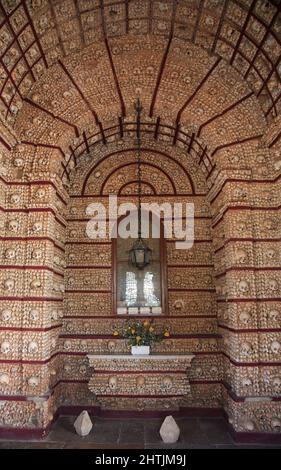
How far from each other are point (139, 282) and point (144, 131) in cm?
343

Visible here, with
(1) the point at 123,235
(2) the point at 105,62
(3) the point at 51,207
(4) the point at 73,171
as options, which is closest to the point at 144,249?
(1) the point at 123,235

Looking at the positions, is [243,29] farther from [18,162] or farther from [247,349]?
[247,349]

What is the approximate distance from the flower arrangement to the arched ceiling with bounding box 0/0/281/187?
363cm

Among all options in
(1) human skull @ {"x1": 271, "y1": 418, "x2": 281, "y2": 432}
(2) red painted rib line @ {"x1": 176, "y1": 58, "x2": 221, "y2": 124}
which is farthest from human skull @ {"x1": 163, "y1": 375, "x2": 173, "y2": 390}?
(2) red painted rib line @ {"x1": 176, "y1": 58, "x2": 221, "y2": 124}

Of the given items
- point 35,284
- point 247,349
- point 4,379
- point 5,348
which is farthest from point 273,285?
point 4,379

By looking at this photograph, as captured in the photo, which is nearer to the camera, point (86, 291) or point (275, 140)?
point (275, 140)

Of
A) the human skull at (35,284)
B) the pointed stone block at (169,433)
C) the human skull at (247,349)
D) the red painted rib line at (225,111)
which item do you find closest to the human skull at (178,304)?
the human skull at (247,349)

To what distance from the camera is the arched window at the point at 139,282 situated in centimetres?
743

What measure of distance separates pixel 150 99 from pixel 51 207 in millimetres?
2882

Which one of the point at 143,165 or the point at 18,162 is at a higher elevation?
the point at 143,165

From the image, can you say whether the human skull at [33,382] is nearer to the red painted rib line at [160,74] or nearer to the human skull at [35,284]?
the human skull at [35,284]

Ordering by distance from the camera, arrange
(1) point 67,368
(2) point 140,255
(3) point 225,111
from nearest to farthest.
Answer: (3) point 225,111
(2) point 140,255
(1) point 67,368

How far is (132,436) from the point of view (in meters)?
5.81

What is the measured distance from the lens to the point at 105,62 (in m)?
6.42
